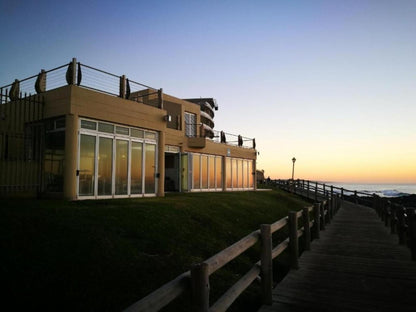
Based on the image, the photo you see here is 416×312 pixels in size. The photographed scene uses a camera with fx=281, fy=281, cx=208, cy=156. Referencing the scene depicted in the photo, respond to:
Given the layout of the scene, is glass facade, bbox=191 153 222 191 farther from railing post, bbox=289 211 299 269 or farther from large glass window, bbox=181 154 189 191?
railing post, bbox=289 211 299 269

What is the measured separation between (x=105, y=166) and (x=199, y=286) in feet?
36.1

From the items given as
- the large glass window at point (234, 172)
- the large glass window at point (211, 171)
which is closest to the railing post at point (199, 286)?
the large glass window at point (211, 171)

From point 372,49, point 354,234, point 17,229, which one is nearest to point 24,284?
point 17,229

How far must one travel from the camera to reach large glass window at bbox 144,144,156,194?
14547 mm

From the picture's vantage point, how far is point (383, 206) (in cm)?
Result: 1359

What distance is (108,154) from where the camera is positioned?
41.4 feet

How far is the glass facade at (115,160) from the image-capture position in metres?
11.8

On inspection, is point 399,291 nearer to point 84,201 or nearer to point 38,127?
point 84,201

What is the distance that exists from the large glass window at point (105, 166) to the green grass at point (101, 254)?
3063 millimetres

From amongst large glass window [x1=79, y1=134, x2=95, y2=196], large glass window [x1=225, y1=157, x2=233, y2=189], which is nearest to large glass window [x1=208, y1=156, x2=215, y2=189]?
large glass window [x1=225, y1=157, x2=233, y2=189]

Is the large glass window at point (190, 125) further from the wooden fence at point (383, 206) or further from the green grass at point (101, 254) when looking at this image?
the green grass at point (101, 254)

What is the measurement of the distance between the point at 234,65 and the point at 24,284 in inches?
783

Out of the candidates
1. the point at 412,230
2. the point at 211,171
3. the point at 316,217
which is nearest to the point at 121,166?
the point at 316,217

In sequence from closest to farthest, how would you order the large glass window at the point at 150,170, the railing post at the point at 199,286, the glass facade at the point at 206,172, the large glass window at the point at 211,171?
the railing post at the point at 199,286, the large glass window at the point at 150,170, the glass facade at the point at 206,172, the large glass window at the point at 211,171
